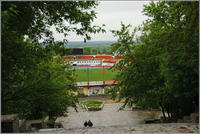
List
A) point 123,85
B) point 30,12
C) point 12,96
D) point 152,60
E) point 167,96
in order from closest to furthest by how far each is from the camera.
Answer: point 30,12
point 12,96
point 167,96
point 152,60
point 123,85

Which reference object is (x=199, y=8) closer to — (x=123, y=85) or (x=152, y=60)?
(x=152, y=60)

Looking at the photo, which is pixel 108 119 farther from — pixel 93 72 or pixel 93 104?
pixel 93 72

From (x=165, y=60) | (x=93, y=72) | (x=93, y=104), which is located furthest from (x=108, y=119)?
(x=93, y=72)

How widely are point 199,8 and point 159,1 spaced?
9864 millimetres

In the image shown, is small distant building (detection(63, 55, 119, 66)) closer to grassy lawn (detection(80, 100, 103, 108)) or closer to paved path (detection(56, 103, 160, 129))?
grassy lawn (detection(80, 100, 103, 108))

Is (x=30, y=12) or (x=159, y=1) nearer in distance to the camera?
(x=30, y=12)

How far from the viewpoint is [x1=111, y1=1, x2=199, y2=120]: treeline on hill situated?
6.51m

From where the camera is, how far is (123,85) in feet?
48.6

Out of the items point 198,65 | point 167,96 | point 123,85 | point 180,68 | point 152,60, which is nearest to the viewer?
point 198,65

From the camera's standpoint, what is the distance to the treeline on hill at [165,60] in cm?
651

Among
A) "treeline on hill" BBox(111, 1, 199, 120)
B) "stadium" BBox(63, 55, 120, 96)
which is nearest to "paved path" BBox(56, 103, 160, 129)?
"treeline on hill" BBox(111, 1, 199, 120)

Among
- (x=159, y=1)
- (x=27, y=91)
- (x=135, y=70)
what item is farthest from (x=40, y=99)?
(x=159, y=1)

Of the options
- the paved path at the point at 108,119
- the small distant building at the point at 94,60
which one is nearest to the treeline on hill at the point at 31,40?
the paved path at the point at 108,119

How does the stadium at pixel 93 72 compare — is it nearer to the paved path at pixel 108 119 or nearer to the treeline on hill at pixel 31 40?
the paved path at pixel 108 119
